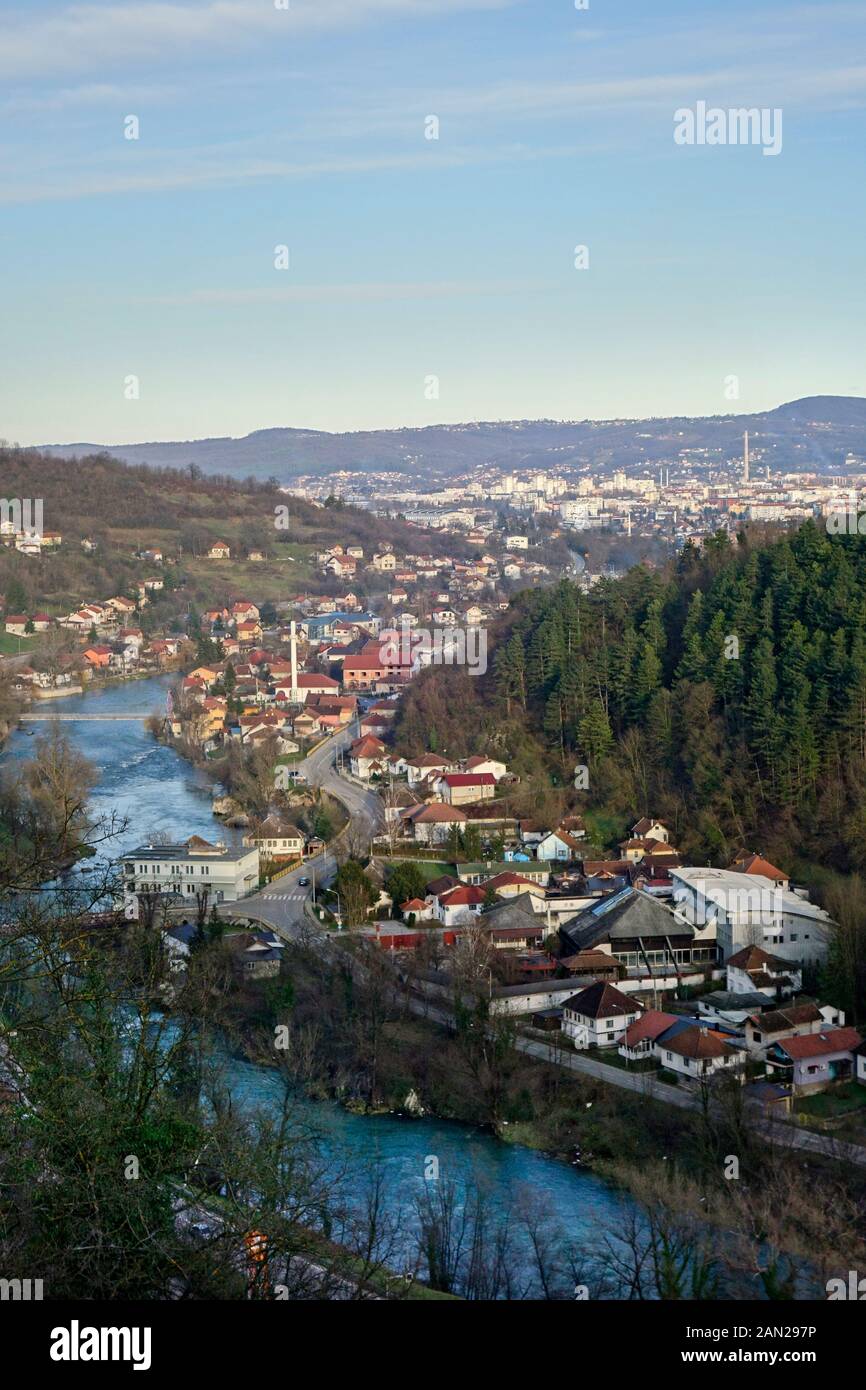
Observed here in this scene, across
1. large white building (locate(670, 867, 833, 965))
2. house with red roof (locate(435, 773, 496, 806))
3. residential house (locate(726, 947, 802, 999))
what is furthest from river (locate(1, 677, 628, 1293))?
house with red roof (locate(435, 773, 496, 806))

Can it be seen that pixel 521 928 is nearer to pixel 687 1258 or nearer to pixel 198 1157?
pixel 687 1258

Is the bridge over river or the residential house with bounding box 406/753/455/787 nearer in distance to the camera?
the residential house with bounding box 406/753/455/787

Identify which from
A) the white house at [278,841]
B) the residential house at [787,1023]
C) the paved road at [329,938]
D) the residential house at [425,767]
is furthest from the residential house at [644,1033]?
the residential house at [425,767]

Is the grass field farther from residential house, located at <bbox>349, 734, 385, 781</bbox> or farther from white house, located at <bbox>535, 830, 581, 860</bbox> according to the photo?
white house, located at <bbox>535, 830, 581, 860</bbox>

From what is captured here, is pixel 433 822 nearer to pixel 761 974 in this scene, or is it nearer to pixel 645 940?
pixel 645 940
